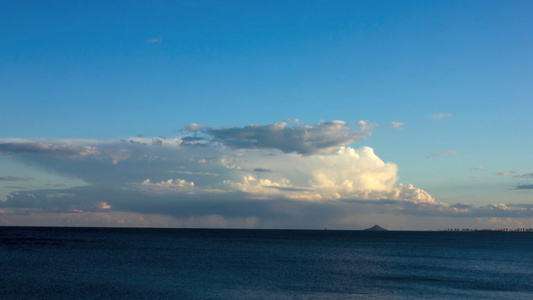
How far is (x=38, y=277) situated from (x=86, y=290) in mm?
13865

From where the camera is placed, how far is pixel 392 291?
2183 inches

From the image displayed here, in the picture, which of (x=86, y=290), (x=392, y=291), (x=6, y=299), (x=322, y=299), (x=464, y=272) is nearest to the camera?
(x=6, y=299)

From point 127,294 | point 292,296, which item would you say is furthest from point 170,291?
point 292,296

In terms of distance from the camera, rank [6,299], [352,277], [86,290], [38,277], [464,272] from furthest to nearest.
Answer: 1. [464,272]
2. [352,277]
3. [38,277]
4. [86,290]
5. [6,299]

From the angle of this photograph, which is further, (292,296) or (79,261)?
(79,261)

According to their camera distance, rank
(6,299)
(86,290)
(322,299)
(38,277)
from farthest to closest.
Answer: (38,277) < (86,290) < (322,299) < (6,299)

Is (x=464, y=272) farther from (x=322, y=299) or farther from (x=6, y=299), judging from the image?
(x=6, y=299)

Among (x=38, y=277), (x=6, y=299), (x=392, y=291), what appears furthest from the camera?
(x=38, y=277)

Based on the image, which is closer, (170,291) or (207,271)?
(170,291)

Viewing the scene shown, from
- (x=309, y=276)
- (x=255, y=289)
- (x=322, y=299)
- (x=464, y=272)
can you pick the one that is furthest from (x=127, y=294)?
(x=464, y=272)

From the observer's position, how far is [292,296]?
1983 inches

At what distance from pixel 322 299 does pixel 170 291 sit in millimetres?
17385

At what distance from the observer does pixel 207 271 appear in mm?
72812

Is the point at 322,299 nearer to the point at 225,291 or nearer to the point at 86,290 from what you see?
the point at 225,291
